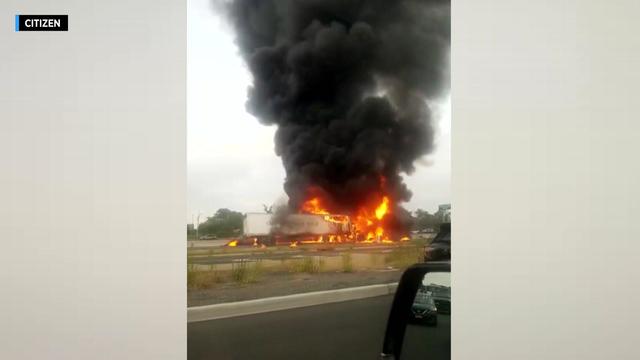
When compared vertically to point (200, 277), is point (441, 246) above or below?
above

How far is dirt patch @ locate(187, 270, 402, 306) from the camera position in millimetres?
2449

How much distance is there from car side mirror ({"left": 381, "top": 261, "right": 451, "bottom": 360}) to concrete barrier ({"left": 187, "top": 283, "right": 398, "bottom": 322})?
0.35 ft

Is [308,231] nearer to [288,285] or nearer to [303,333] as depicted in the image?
[288,285]

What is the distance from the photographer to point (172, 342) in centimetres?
242

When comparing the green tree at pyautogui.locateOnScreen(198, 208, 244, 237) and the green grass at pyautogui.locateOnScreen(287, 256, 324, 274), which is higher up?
the green tree at pyautogui.locateOnScreen(198, 208, 244, 237)

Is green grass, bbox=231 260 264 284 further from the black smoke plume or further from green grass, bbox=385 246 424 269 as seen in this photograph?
green grass, bbox=385 246 424 269

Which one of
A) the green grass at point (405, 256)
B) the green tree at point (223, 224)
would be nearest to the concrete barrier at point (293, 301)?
the green grass at point (405, 256)

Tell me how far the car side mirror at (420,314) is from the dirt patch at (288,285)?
0.31 feet

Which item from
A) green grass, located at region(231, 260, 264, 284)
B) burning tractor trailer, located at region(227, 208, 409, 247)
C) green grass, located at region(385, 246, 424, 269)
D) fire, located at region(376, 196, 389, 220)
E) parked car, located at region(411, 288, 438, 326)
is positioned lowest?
parked car, located at region(411, 288, 438, 326)

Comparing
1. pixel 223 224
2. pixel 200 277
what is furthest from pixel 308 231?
pixel 200 277

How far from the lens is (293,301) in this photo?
246 centimetres

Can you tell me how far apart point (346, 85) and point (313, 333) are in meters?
1.19

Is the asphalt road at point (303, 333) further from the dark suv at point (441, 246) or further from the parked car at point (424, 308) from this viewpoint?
the dark suv at point (441, 246)

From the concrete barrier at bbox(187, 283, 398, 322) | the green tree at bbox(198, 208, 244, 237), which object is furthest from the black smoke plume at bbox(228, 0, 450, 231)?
the concrete barrier at bbox(187, 283, 398, 322)
